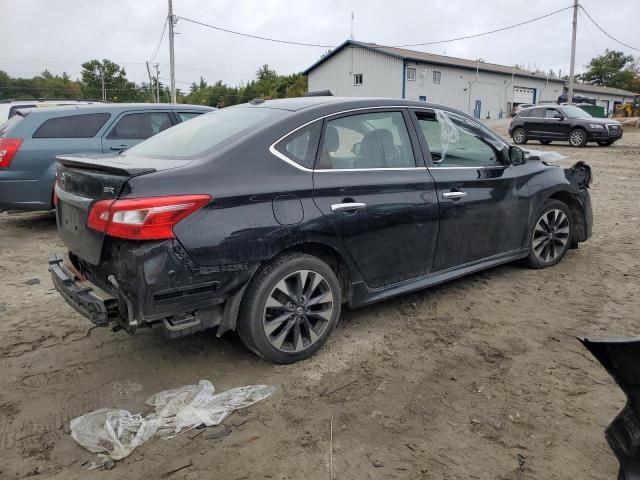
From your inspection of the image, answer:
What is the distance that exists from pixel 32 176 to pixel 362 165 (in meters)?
4.89

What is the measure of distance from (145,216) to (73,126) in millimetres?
4985

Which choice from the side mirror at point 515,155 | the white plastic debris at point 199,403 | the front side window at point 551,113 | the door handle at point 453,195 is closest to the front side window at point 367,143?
the door handle at point 453,195

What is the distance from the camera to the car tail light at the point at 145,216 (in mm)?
2752

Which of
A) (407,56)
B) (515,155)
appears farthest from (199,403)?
(407,56)

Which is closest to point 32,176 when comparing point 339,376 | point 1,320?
point 1,320

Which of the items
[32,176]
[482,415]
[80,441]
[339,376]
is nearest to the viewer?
[80,441]

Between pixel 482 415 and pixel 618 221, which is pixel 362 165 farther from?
pixel 618 221

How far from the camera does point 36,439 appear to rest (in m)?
2.68

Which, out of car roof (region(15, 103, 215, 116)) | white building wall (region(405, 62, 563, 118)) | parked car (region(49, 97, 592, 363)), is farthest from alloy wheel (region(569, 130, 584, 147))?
white building wall (region(405, 62, 563, 118))

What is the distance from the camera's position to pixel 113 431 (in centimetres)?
270

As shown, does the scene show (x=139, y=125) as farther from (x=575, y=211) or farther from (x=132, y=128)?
(x=575, y=211)

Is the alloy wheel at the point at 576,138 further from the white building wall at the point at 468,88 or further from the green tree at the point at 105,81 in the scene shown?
the green tree at the point at 105,81

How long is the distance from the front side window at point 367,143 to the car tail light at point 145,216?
1010mm

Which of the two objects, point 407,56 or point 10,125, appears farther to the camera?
point 407,56
